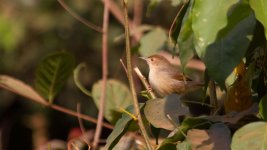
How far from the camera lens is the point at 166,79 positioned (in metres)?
4.64

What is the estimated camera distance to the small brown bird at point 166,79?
13.2 feet

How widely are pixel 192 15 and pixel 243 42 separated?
0.14 metres

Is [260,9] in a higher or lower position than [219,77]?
higher

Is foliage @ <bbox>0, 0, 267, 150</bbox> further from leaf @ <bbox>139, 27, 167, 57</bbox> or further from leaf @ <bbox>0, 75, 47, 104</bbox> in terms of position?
leaf @ <bbox>139, 27, 167, 57</bbox>

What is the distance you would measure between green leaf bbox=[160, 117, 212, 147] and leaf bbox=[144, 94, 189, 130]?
5 cm

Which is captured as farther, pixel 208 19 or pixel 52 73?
pixel 52 73

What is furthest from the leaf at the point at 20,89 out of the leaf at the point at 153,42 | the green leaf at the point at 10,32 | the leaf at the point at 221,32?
the green leaf at the point at 10,32

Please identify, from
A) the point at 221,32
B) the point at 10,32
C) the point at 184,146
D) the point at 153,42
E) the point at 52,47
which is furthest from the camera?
the point at 52,47

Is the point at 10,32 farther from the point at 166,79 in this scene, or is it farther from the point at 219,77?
the point at 219,77

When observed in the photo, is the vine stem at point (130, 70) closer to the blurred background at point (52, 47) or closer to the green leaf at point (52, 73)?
the green leaf at point (52, 73)

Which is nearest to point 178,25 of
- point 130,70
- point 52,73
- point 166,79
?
point 130,70

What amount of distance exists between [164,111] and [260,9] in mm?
498

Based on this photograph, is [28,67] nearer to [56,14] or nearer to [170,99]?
→ [56,14]

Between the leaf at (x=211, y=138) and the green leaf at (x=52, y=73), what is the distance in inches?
64.6
